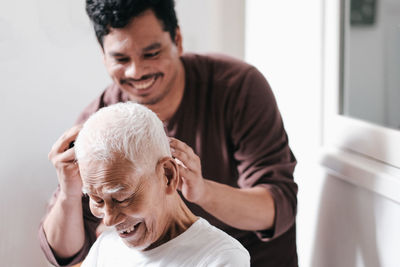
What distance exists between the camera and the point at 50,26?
1.78 m

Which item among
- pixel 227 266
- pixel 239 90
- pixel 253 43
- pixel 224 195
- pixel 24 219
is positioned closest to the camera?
pixel 227 266

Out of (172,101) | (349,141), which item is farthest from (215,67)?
(349,141)

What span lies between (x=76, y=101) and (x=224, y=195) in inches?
34.4

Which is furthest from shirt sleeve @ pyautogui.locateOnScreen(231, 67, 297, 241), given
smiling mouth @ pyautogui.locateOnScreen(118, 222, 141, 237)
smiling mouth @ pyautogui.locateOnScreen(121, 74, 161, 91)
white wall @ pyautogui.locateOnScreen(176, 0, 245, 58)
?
white wall @ pyautogui.locateOnScreen(176, 0, 245, 58)

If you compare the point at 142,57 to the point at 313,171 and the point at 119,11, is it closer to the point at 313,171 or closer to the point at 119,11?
the point at 119,11

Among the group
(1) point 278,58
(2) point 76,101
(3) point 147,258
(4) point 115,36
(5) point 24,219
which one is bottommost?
(5) point 24,219

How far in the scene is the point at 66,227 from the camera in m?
1.24

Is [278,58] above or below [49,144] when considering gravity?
above

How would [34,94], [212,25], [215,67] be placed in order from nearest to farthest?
[215,67], [34,94], [212,25]

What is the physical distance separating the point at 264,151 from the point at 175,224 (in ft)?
1.55

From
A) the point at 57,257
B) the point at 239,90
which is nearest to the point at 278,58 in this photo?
the point at 239,90

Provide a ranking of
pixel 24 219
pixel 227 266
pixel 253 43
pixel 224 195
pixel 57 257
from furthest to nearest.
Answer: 1. pixel 253 43
2. pixel 24 219
3. pixel 57 257
4. pixel 224 195
5. pixel 227 266

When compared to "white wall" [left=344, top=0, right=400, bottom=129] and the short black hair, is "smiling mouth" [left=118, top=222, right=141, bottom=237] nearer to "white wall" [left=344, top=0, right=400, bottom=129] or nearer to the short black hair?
the short black hair

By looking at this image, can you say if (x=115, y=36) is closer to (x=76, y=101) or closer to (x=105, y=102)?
(x=105, y=102)
